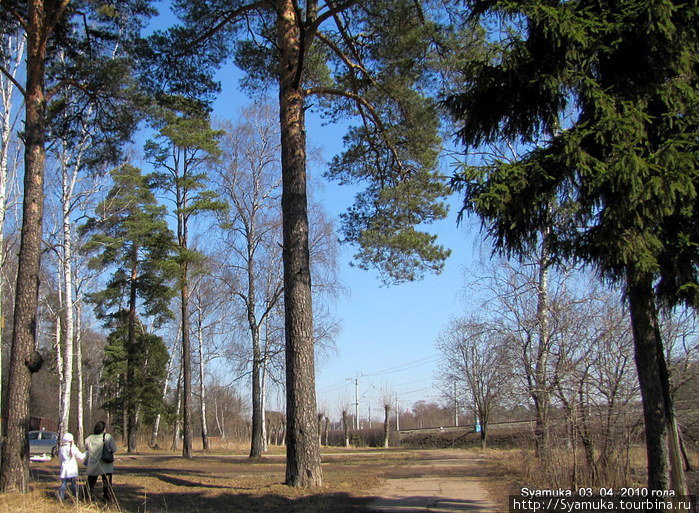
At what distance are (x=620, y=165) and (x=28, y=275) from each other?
381 inches

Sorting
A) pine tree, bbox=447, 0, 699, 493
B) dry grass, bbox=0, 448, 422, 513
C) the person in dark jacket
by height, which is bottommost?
dry grass, bbox=0, 448, 422, 513

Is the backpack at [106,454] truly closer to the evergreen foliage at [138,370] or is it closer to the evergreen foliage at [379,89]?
the evergreen foliage at [379,89]

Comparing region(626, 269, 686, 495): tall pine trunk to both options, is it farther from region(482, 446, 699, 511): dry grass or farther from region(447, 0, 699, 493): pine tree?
region(482, 446, 699, 511): dry grass

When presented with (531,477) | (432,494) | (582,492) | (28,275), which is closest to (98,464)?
(28,275)

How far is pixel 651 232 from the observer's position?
5.38 m

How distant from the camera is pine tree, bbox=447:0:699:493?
17.0 ft

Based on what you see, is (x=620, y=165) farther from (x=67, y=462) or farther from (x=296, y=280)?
(x=67, y=462)

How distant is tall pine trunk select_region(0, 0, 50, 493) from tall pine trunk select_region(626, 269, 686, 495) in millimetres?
9412

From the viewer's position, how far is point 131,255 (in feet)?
97.1

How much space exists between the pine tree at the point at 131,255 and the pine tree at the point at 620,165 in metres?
17.3

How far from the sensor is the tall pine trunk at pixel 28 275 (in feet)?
30.3

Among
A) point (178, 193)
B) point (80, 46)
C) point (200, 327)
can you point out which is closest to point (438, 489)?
point (80, 46)

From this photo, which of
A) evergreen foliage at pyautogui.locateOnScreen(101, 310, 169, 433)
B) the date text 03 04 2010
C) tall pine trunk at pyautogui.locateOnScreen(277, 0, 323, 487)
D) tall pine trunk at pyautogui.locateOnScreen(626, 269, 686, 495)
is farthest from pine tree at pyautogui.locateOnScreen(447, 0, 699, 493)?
evergreen foliage at pyautogui.locateOnScreen(101, 310, 169, 433)

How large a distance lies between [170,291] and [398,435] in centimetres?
2440
